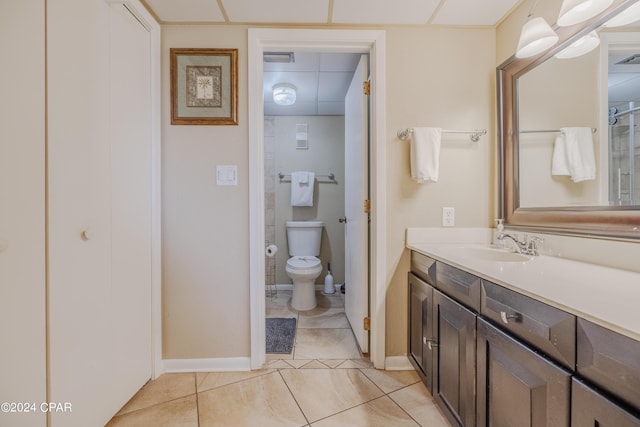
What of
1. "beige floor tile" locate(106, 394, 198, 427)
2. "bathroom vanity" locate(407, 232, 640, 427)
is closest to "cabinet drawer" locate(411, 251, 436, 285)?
"bathroom vanity" locate(407, 232, 640, 427)

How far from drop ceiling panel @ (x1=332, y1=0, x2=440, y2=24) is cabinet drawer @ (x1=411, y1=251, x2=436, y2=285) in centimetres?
135

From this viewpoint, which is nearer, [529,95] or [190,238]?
[529,95]

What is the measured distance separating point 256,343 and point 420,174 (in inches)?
55.2

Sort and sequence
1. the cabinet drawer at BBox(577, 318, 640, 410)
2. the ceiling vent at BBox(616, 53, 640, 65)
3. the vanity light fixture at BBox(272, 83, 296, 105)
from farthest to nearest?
the vanity light fixture at BBox(272, 83, 296, 105)
the ceiling vent at BBox(616, 53, 640, 65)
the cabinet drawer at BBox(577, 318, 640, 410)

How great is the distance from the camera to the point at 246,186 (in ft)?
5.38

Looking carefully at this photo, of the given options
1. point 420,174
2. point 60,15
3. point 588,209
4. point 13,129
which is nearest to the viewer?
point 13,129

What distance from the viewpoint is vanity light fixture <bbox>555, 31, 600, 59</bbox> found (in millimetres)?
1091

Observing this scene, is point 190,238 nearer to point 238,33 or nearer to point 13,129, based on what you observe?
point 13,129

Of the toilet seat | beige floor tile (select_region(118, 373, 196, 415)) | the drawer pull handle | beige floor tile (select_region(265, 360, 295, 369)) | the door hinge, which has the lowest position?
beige floor tile (select_region(118, 373, 196, 415))

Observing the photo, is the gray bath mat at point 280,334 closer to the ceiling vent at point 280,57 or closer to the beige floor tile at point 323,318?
the beige floor tile at point 323,318

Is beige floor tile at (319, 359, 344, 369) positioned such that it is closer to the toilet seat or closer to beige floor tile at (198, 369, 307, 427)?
beige floor tile at (198, 369, 307, 427)

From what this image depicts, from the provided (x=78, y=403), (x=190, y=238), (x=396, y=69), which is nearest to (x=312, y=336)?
(x=190, y=238)

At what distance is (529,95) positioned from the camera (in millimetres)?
1415

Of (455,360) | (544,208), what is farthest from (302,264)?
(544,208)
